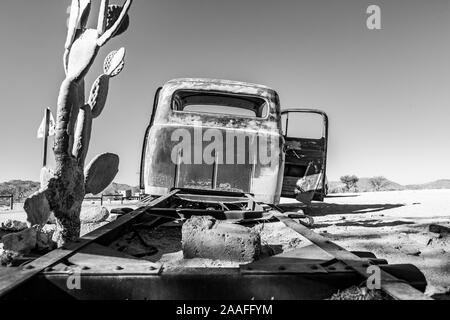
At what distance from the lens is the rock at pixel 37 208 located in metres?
2.79

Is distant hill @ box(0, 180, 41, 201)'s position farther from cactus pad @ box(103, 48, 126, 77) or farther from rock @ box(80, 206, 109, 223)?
cactus pad @ box(103, 48, 126, 77)

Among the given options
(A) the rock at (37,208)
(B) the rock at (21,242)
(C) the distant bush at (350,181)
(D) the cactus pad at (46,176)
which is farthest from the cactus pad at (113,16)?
(C) the distant bush at (350,181)

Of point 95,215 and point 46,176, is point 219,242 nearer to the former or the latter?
point 46,176

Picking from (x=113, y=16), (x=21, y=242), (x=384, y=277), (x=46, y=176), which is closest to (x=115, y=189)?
(x=113, y=16)

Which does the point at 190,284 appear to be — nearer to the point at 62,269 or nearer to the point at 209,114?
the point at 62,269

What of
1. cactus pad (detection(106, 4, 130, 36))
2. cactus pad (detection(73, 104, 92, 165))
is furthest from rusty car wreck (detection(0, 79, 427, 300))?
cactus pad (detection(106, 4, 130, 36))

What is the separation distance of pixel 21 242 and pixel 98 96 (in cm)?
183

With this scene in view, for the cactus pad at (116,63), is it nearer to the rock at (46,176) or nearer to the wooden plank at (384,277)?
the rock at (46,176)

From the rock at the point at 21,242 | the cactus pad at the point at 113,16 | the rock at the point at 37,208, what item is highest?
the cactus pad at the point at 113,16

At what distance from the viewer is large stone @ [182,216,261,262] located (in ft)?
5.58

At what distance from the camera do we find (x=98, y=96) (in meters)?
3.98

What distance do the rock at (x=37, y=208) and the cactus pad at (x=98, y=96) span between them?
1348 millimetres
